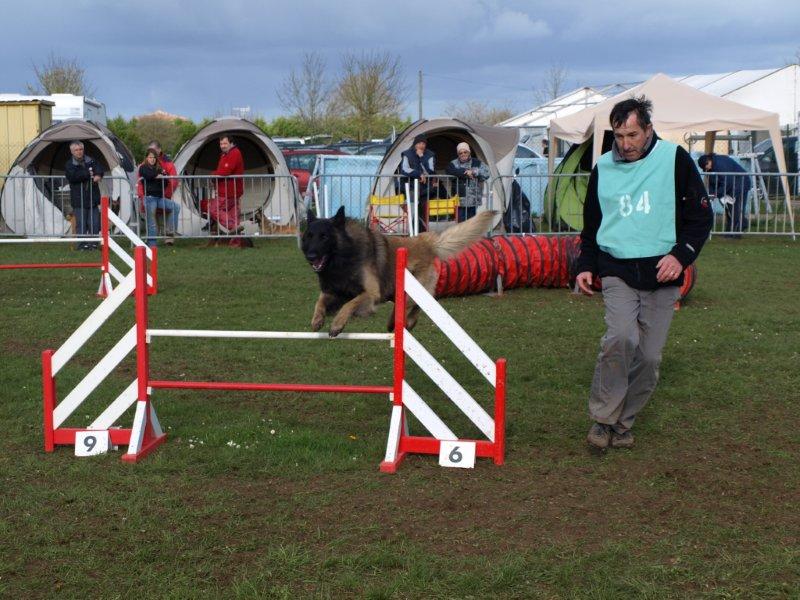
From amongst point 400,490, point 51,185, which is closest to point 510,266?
point 400,490

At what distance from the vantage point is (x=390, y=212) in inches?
610

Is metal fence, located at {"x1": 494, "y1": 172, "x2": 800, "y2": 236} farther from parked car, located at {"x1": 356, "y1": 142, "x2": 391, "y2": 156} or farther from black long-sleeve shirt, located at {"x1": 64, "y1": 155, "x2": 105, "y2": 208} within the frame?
parked car, located at {"x1": 356, "y1": 142, "x2": 391, "y2": 156}

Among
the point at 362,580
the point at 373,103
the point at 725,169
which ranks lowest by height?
the point at 362,580

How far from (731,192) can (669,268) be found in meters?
13.8

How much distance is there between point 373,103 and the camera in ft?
145

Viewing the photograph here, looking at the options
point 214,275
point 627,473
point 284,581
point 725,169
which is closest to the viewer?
point 284,581

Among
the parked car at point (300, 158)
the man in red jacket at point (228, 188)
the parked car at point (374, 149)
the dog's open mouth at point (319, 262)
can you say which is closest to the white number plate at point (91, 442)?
the dog's open mouth at point (319, 262)

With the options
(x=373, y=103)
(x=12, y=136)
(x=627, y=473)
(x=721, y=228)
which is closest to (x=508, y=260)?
(x=627, y=473)

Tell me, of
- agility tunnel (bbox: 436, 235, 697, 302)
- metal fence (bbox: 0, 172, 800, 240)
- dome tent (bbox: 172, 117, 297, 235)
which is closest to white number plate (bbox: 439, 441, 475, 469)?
agility tunnel (bbox: 436, 235, 697, 302)

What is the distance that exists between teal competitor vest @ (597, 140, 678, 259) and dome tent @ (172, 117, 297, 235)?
12658 mm

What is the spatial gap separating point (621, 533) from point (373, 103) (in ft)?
137

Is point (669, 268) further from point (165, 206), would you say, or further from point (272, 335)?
point (165, 206)

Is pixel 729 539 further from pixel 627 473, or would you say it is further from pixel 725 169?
pixel 725 169

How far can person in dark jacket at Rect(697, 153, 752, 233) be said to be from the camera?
16.5 metres
